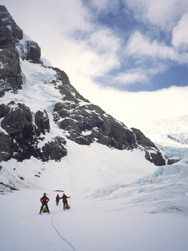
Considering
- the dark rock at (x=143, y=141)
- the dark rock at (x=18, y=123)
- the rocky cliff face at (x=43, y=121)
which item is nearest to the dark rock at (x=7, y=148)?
the rocky cliff face at (x=43, y=121)

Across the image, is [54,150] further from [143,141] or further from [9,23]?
[9,23]

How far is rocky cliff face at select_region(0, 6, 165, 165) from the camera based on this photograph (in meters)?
41.6

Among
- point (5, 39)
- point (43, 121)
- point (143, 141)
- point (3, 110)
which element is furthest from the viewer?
point (5, 39)

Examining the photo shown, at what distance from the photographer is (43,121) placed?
165 feet

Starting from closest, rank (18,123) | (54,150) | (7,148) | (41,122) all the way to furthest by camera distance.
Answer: (7,148)
(18,123)
(54,150)
(41,122)

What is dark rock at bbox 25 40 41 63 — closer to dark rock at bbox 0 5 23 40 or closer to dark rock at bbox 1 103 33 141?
dark rock at bbox 0 5 23 40

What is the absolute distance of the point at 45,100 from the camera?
75688mm

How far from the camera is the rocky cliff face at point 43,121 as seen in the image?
41625 millimetres

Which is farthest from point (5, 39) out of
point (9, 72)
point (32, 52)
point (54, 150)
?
point (54, 150)

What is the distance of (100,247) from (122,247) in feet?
2.21

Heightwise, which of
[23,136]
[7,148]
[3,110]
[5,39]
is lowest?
[7,148]

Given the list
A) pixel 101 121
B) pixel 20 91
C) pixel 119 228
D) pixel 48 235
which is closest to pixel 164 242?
pixel 119 228

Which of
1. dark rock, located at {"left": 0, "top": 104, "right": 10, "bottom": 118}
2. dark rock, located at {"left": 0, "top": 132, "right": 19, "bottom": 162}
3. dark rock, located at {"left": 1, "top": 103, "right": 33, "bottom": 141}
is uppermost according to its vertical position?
dark rock, located at {"left": 0, "top": 104, "right": 10, "bottom": 118}

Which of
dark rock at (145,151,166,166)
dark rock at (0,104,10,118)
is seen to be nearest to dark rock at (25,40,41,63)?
dark rock at (0,104,10,118)
